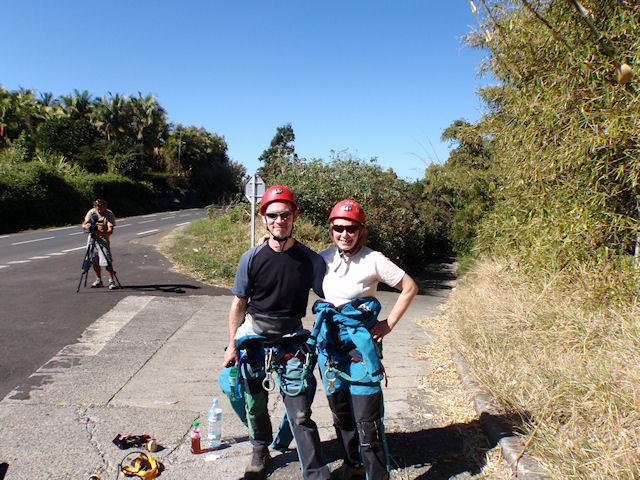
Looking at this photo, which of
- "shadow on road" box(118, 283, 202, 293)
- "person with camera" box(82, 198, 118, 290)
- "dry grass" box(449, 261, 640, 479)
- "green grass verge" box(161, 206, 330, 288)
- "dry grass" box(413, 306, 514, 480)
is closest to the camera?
"dry grass" box(449, 261, 640, 479)

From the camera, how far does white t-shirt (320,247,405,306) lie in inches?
120

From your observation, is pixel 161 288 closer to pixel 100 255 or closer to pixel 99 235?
pixel 100 255

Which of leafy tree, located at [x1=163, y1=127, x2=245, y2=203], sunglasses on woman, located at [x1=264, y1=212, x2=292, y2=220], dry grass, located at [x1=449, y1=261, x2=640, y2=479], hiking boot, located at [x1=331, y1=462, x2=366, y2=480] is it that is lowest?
hiking boot, located at [x1=331, y1=462, x2=366, y2=480]

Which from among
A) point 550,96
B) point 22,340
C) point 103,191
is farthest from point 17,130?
point 550,96

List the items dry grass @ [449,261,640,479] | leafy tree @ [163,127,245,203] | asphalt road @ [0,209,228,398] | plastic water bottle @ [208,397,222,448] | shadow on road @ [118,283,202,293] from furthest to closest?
1. leafy tree @ [163,127,245,203]
2. shadow on road @ [118,283,202,293]
3. asphalt road @ [0,209,228,398]
4. plastic water bottle @ [208,397,222,448]
5. dry grass @ [449,261,640,479]

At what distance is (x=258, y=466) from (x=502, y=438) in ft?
5.44

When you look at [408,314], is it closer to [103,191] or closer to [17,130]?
[103,191]

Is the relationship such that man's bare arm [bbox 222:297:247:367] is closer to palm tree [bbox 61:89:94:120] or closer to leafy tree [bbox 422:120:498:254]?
leafy tree [bbox 422:120:498:254]

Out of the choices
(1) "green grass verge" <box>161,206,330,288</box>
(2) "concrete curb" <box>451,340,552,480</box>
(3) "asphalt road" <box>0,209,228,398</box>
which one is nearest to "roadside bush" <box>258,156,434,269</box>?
(1) "green grass verge" <box>161,206,330,288</box>

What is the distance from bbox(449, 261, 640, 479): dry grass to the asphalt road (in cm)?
422

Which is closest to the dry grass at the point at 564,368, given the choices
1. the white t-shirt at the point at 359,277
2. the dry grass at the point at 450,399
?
the dry grass at the point at 450,399

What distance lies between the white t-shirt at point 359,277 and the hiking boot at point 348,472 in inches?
41.6

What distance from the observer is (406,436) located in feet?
12.8

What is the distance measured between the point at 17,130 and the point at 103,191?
1325cm
